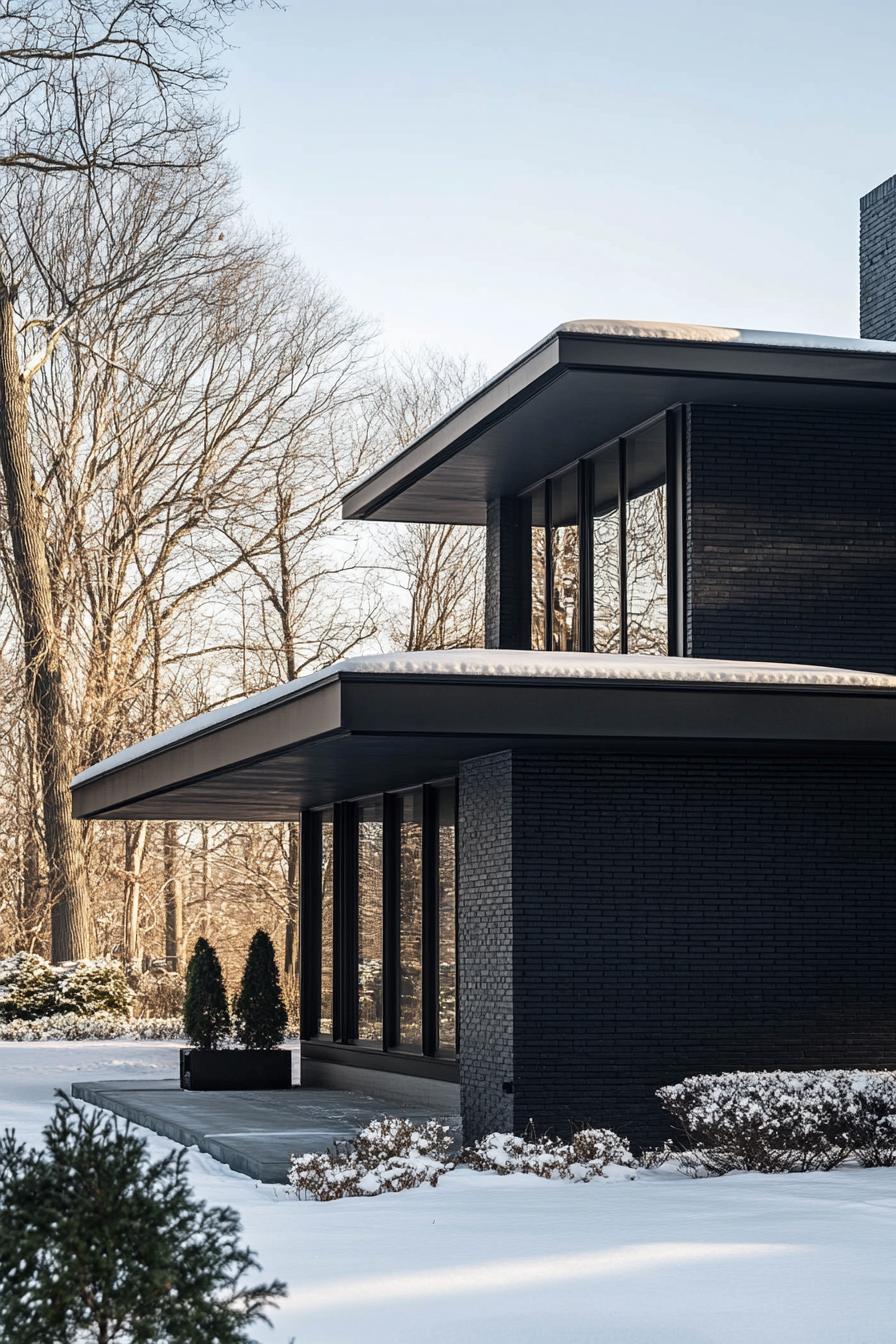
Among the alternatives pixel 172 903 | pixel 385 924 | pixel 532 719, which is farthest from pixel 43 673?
pixel 532 719

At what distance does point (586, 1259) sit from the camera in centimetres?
808

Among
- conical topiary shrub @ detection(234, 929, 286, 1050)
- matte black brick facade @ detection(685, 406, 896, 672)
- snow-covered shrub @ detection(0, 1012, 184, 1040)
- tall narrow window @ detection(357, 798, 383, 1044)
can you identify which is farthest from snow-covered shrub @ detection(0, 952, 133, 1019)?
matte black brick facade @ detection(685, 406, 896, 672)

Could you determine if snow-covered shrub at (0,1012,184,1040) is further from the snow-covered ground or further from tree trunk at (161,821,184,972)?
the snow-covered ground

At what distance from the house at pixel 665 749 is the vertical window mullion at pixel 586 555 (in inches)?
12.2

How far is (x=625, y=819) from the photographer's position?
42.4 feet

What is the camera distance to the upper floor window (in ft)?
47.5

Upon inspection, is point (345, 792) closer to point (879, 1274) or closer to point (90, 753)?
point (879, 1274)

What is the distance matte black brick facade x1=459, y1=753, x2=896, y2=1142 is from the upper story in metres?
1.30

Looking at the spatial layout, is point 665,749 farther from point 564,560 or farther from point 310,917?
point 310,917

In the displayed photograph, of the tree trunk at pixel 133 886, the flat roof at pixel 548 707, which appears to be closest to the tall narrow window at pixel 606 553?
the flat roof at pixel 548 707

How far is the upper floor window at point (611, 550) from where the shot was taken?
14484 mm

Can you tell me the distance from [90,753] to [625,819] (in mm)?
19402

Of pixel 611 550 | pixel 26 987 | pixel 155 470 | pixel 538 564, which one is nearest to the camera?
pixel 611 550

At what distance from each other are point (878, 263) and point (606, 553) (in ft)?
17.5
